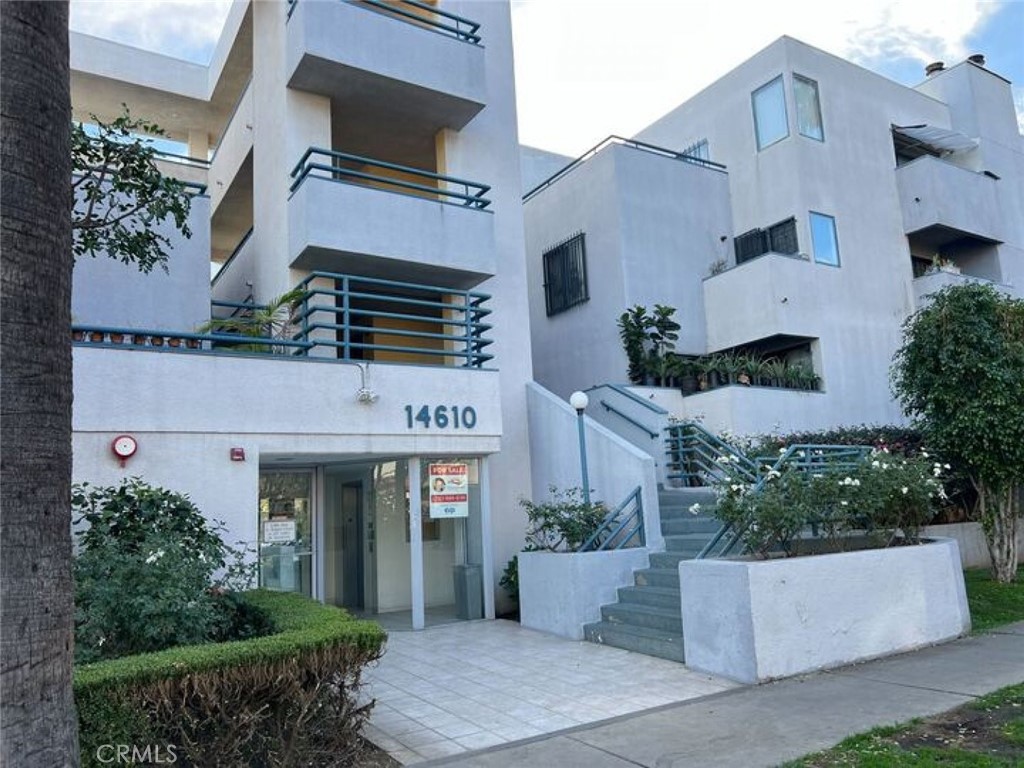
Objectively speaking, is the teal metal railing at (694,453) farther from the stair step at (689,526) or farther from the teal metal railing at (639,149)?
the teal metal railing at (639,149)

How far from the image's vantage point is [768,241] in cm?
1709

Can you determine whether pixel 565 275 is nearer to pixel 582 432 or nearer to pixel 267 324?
pixel 582 432

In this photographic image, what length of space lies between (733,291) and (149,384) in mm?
12182

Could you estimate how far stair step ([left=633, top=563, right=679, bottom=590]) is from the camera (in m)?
9.28

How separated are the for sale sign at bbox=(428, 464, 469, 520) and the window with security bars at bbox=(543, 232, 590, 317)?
23.3 feet

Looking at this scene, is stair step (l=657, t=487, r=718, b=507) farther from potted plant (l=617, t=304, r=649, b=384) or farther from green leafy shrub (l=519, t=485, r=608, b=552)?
potted plant (l=617, t=304, r=649, b=384)

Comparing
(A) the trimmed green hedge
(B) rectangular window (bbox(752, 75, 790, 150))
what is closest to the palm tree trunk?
(A) the trimmed green hedge

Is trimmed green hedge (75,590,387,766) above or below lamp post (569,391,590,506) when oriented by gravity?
below

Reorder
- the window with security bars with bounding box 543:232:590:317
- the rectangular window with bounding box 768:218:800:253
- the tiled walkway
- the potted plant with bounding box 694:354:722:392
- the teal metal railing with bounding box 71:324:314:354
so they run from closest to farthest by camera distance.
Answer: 1. the tiled walkway
2. the teal metal railing with bounding box 71:324:314:354
3. the potted plant with bounding box 694:354:722:392
4. the rectangular window with bounding box 768:218:800:253
5. the window with security bars with bounding box 543:232:590:317

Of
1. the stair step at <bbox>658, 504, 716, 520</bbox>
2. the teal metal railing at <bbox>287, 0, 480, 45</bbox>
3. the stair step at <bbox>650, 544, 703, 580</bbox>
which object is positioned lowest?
the stair step at <bbox>650, 544, 703, 580</bbox>

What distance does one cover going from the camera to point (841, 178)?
17.5 metres

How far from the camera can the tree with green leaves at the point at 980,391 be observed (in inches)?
439

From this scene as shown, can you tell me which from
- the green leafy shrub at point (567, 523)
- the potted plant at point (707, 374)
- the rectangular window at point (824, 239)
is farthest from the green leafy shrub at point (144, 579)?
the rectangular window at point (824, 239)

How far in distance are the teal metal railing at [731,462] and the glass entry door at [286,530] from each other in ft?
18.7
